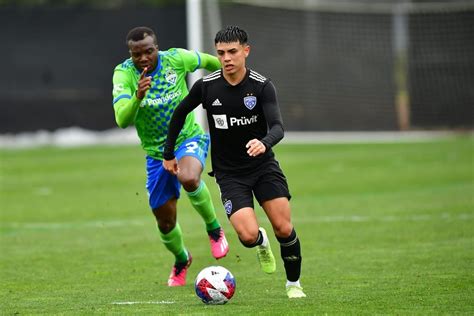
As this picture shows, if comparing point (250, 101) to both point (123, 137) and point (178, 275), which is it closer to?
point (178, 275)

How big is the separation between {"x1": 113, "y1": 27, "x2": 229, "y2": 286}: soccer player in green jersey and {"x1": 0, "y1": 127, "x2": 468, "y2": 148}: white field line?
21.0 m

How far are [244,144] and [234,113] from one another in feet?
1.02

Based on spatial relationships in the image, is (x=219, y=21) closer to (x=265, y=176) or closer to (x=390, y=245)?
(x=390, y=245)

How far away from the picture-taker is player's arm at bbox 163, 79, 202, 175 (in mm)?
9188

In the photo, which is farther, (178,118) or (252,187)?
(178,118)

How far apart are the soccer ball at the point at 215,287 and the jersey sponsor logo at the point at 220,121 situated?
1.30 m

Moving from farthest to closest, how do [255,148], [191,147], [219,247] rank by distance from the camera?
[191,147]
[219,247]
[255,148]

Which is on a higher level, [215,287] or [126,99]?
[126,99]

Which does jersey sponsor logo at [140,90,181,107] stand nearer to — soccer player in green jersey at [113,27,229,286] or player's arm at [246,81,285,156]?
soccer player in green jersey at [113,27,229,286]

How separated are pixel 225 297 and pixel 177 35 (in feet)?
82.5

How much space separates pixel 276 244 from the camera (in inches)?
524

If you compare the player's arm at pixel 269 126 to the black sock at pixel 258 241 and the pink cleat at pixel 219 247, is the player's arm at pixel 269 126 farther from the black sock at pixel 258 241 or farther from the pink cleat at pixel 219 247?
the pink cleat at pixel 219 247

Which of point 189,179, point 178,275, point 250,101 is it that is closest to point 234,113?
point 250,101

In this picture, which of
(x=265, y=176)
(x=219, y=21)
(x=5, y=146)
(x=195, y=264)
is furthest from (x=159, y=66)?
(x=5, y=146)
